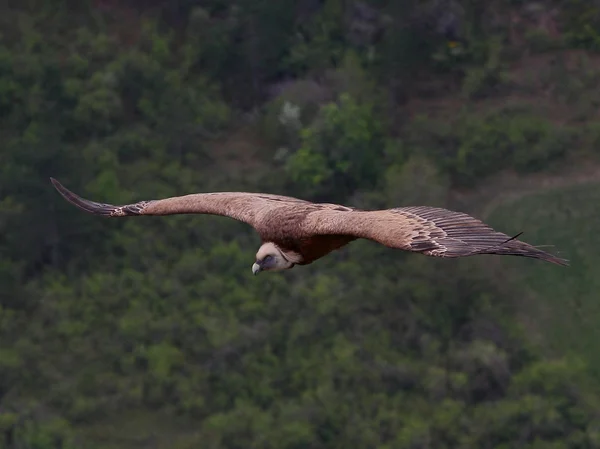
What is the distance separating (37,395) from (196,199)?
883 inches

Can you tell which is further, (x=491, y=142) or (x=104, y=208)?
(x=491, y=142)

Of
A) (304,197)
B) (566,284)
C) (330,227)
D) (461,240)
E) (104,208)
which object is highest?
(304,197)

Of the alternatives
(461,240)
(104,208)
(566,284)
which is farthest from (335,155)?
(461,240)

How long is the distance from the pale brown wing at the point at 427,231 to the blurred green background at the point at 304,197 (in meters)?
21.9

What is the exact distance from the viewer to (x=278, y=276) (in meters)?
40.0

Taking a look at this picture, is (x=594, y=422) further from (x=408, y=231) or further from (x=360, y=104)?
(x=408, y=231)

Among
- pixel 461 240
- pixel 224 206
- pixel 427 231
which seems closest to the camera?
pixel 461 240

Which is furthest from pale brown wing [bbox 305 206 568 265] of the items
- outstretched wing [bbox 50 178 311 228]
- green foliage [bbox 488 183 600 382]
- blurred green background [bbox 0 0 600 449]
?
blurred green background [bbox 0 0 600 449]

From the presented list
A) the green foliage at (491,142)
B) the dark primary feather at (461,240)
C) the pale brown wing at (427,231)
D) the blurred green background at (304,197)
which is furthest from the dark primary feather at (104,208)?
the green foliage at (491,142)

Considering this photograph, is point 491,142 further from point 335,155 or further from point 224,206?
point 224,206

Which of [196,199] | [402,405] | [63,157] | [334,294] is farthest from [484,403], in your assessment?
[196,199]

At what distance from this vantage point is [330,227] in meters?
16.0

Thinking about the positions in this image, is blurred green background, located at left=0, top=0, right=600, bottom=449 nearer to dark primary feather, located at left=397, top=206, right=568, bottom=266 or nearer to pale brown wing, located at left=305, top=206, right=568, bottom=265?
pale brown wing, located at left=305, top=206, right=568, bottom=265

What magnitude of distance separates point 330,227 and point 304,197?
26558mm
